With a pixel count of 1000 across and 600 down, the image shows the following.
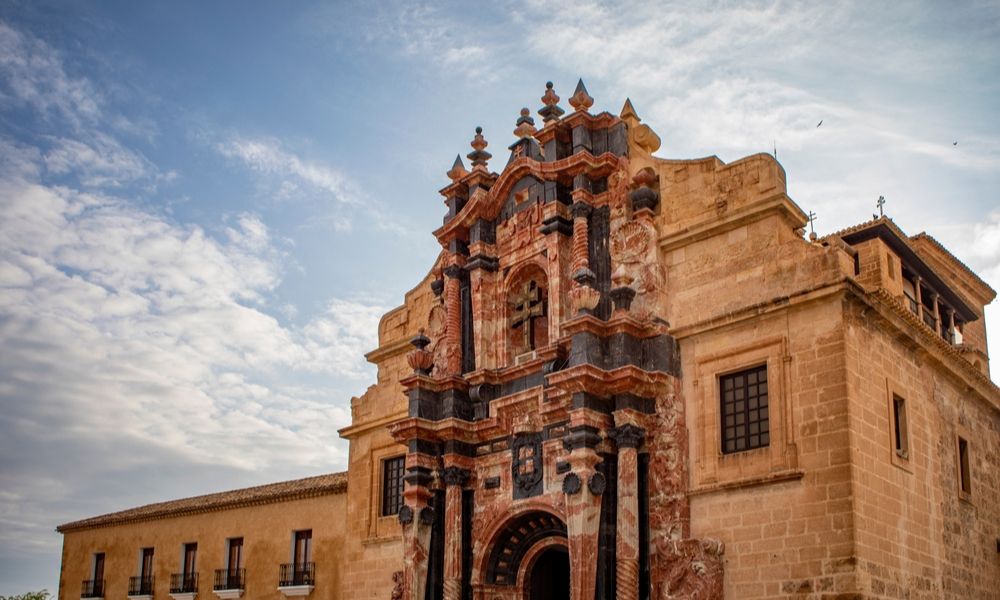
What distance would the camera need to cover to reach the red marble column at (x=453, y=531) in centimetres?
1983

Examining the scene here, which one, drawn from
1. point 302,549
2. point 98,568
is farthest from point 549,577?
point 98,568

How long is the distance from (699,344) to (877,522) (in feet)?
12.7

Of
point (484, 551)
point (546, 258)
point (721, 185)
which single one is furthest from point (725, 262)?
point (484, 551)

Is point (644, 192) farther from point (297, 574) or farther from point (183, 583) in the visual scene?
point (183, 583)

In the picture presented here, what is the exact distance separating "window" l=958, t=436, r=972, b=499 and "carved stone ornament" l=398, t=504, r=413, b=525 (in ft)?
31.4

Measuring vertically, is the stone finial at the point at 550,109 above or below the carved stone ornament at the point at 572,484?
above

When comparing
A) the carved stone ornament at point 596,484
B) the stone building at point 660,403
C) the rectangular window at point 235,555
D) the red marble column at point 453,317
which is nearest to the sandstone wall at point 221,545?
the rectangular window at point 235,555

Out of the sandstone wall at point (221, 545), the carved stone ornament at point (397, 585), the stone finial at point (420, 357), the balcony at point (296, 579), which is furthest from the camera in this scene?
the sandstone wall at point (221, 545)

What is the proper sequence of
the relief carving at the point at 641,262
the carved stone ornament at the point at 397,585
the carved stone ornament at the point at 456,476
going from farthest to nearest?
the carved stone ornament at the point at 397,585 → the carved stone ornament at the point at 456,476 → the relief carving at the point at 641,262

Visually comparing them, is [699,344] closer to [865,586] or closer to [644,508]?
[644,508]

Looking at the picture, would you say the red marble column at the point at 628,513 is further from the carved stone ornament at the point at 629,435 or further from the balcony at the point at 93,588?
the balcony at the point at 93,588

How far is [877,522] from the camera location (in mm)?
15492

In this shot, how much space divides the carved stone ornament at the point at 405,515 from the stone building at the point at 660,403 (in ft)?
0.15

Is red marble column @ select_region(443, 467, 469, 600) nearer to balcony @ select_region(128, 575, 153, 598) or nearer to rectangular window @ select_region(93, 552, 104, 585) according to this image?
balcony @ select_region(128, 575, 153, 598)
